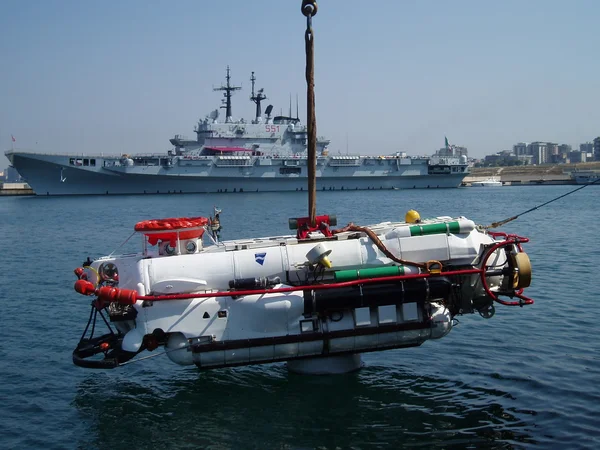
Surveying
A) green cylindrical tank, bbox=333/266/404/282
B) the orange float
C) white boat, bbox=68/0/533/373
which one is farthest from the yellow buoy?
the orange float

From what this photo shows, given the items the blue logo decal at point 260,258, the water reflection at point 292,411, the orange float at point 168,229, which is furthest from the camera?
the orange float at point 168,229

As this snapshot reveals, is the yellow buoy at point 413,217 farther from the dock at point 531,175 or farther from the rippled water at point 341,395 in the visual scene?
the dock at point 531,175

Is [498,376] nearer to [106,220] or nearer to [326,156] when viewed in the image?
[106,220]

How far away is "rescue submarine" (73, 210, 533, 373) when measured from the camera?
12023 millimetres

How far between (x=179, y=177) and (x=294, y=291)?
88.6 meters

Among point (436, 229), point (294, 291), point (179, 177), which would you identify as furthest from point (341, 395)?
point (179, 177)

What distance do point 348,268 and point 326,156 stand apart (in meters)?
93.8

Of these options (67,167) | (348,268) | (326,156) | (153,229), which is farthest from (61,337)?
(326,156)

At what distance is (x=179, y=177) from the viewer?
98.1 m

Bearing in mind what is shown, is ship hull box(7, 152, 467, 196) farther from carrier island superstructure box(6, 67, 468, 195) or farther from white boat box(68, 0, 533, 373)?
white boat box(68, 0, 533, 373)

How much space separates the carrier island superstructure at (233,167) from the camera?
95.1 metres

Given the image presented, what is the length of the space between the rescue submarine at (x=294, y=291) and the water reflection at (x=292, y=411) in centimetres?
86

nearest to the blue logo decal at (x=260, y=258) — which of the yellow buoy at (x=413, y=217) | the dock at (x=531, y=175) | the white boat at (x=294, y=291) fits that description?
the white boat at (x=294, y=291)

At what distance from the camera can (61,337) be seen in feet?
56.6
